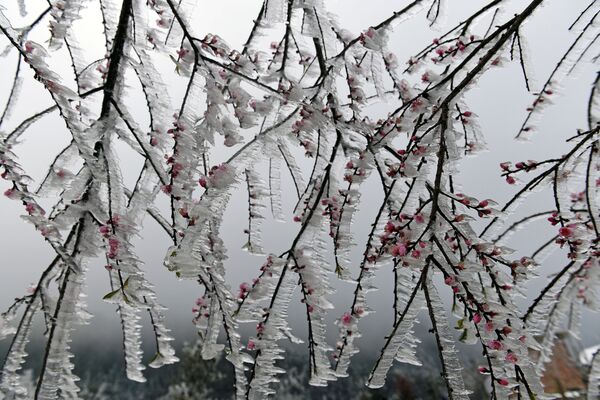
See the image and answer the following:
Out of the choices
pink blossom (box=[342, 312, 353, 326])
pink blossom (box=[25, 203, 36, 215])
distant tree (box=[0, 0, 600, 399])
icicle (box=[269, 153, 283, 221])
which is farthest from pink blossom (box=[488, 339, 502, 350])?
pink blossom (box=[25, 203, 36, 215])

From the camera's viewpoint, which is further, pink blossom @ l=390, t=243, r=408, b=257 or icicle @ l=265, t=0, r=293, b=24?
icicle @ l=265, t=0, r=293, b=24

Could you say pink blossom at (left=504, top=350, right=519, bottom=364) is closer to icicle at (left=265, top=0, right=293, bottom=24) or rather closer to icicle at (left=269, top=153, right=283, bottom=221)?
icicle at (left=269, top=153, right=283, bottom=221)

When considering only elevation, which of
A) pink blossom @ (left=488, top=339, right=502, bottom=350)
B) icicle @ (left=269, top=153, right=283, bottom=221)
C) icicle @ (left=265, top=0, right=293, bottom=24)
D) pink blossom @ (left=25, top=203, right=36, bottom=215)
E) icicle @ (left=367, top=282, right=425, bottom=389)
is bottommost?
pink blossom @ (left=488, top=339, right=502, bottom=350)

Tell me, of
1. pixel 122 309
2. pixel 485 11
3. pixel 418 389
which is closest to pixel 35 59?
pixel 122 309

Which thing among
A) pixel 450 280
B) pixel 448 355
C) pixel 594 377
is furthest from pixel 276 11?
pixel 594 377

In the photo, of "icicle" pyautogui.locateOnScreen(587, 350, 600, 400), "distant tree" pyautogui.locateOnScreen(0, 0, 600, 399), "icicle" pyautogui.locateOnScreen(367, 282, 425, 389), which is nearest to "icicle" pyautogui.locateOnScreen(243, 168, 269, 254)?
"distant tree" pyautogui.locateOnScreen(0, 0, 600, 399)

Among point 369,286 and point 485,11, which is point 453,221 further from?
point 485,11

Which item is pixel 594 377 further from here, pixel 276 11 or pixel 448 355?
pixel 276 11

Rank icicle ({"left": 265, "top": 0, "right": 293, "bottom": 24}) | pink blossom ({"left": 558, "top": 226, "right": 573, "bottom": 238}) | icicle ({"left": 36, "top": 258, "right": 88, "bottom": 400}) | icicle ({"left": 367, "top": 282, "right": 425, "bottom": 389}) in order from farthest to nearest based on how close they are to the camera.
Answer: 1. icicle ({"left": 265, "top": 0, "right": 293, "bottom": 24})
2. pink blossom ({"left": 558, "top": 226, "right": 573, "bottom": 238})
3. icicle ({"left": 36, "top": 258, "right": 88, "bottom": 400})
4. icicle ({"left": 367, "top": 282, "right": 425, "bottom": 389})

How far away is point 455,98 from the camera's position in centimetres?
132

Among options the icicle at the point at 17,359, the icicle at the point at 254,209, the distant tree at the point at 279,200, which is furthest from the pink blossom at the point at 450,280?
the icicle at the point at 17,359

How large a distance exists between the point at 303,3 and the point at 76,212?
1.23 metres

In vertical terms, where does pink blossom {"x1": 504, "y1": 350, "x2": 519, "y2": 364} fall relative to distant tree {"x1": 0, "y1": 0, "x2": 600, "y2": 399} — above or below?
below

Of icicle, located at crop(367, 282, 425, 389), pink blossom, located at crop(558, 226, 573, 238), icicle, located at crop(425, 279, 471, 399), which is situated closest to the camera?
icicle, located at crop(425, 279, 471, 399)
